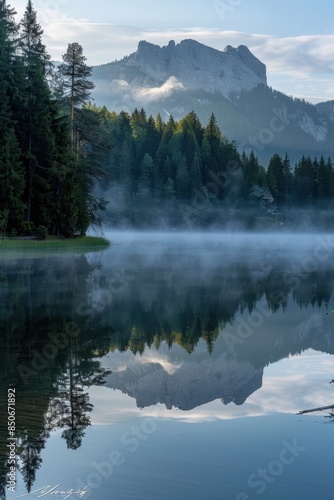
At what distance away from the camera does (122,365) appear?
50.0 ft

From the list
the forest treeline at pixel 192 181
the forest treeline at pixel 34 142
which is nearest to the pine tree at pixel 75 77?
the forest treeline at pixel 34 142

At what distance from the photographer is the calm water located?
870cm

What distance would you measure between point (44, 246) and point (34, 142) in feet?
33.0

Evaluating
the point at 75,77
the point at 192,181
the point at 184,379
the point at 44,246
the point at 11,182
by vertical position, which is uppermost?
the point at 75,77

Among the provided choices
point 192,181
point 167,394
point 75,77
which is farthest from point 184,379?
point 192,181

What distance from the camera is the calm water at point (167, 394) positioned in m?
8.70

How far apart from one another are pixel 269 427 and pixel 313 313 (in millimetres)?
13173

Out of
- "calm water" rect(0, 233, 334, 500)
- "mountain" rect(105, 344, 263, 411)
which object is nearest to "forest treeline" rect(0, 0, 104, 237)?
"calm water" rect(0, 233, 334, 500)

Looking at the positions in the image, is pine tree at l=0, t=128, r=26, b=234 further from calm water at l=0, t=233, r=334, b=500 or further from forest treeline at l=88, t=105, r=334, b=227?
forest treeline at l=88, t=105, r=334, b=227

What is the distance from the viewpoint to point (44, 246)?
60.8 metres

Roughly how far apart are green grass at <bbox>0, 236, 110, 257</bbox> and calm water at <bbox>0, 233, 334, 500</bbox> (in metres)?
28.1

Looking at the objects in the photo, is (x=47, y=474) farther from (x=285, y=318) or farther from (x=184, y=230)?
(x=184, y=230)

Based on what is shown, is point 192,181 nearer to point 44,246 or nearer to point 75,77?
point 75,77

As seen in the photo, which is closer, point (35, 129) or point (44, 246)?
point (44, 246)
